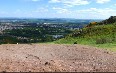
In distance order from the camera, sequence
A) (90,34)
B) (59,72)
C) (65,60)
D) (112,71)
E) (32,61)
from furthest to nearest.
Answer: (90,34) < (65,60) < (32,61) < (112,71) < (59,72)

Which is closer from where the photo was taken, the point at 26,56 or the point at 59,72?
the point at 59,72

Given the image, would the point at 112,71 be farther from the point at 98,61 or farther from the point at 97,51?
the point at 97,51

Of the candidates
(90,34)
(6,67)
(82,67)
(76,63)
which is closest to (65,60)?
(76,63)

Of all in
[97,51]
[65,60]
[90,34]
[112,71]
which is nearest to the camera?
[112,71]

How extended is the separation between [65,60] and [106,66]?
2731 millimetres

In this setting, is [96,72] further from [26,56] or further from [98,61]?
[26,56]

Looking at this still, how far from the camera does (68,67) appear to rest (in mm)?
15906

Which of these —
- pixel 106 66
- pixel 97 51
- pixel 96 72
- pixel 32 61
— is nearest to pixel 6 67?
pixel 32 61

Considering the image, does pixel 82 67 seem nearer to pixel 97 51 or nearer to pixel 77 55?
pixel 77 55

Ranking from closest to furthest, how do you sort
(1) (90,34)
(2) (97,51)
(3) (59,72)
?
(3) (59,72), (2) (97,51), (1) (90,34)

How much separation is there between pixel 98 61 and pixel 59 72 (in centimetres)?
456

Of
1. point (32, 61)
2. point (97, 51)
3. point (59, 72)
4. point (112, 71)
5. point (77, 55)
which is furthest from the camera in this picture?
point (97, 51)

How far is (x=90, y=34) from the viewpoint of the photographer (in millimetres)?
40219

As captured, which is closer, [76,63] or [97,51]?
[76,63]
